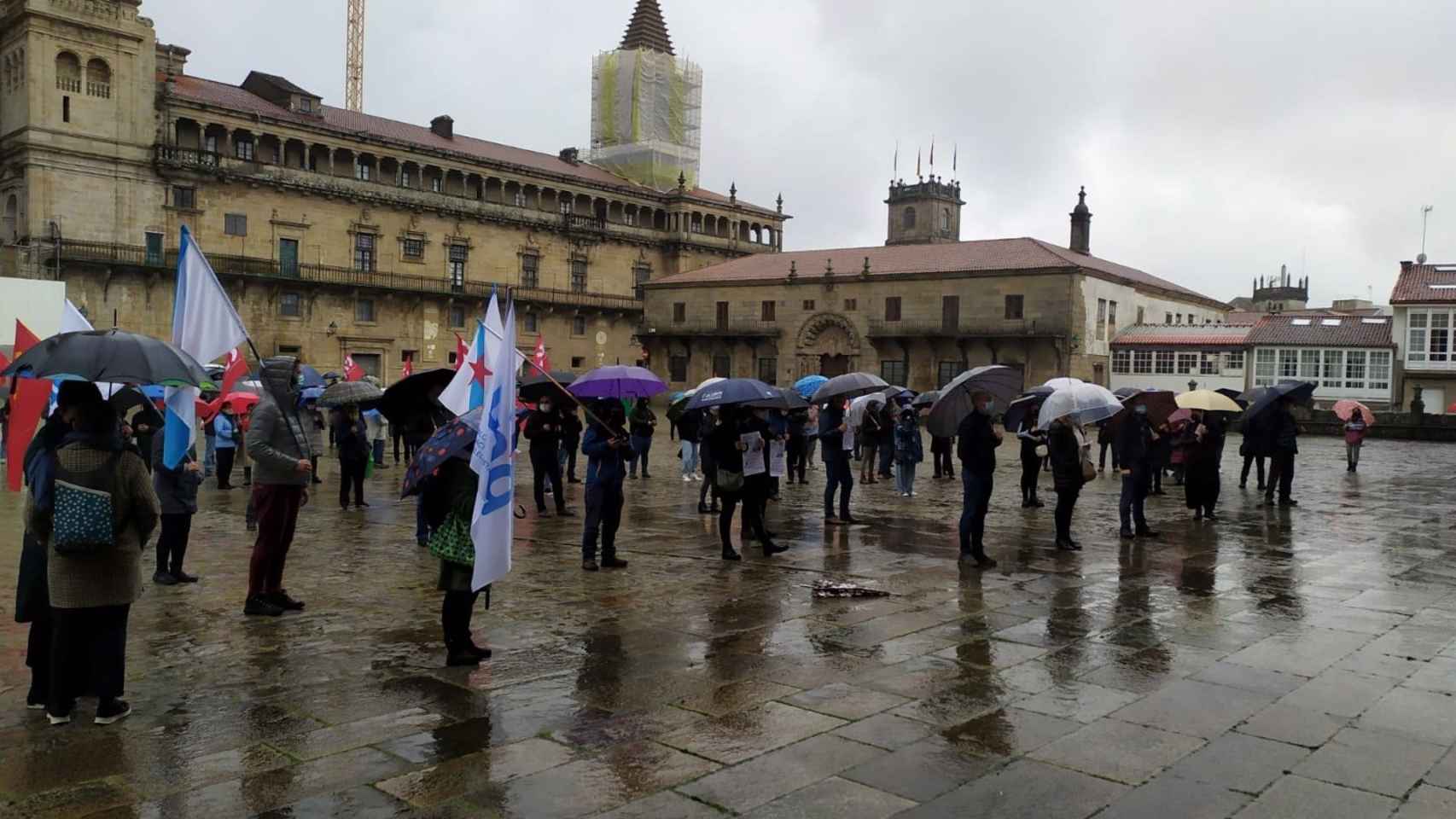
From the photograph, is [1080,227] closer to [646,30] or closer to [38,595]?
[646,30]

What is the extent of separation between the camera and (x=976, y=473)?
9781 millimetres

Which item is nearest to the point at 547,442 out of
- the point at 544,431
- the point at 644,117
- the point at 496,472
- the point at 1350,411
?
the point at 544,431

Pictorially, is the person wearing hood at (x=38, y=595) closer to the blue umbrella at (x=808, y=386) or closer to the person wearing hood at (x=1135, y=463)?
the person wearing hood at (x=1135, y=463)

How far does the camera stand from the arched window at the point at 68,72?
39875mm

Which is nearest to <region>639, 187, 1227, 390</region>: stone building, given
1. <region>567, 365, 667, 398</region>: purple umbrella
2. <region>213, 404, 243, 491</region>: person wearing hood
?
<region>567, 365, 667, 398</region>: purple umbrella

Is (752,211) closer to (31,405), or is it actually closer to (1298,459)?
(1298,459)

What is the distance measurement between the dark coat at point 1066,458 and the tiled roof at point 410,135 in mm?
43275

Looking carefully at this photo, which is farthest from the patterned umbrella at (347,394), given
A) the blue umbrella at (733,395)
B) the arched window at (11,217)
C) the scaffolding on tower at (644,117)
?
the scaffolding on tower at (644,117)

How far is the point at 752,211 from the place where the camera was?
216ft

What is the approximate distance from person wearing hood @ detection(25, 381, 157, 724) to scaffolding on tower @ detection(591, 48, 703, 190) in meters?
58.2

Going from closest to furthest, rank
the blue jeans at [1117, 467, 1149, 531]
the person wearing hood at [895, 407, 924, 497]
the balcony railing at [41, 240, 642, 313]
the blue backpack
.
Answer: the blue backpack → the blue jeans at [1117, 467, 1149, 531] → the person wearing hood at [895, 407, 924, 497] → the balcony railing at [41, 240, 642, 313]

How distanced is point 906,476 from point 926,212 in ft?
258

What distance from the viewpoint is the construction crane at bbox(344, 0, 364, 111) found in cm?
7931

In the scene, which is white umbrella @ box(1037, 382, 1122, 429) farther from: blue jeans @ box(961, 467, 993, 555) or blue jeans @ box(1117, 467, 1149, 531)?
blue jeans @ box(1117, 467, 1149, 531)
